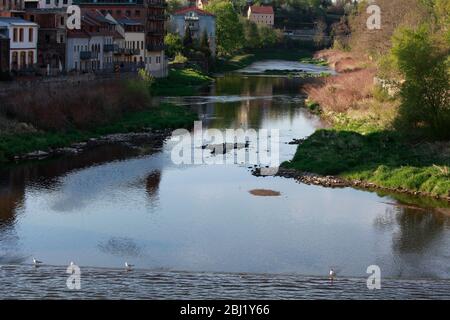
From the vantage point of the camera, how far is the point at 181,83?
79500mm

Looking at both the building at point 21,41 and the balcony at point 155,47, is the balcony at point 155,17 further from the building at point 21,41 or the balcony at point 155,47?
the building at point 21,41

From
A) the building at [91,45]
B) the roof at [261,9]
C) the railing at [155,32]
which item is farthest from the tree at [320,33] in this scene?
the building at [91,45]

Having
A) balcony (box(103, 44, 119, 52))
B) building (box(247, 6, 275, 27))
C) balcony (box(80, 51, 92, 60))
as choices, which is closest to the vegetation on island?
balcony (box(80, 51, 92, 60))

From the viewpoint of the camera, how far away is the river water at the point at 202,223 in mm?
25719

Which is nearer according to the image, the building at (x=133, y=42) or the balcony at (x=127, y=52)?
the balcony at (x=127, y=52)

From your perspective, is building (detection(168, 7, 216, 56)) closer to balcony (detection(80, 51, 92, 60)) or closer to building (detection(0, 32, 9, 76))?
balcony (detection(80, 51, 92, 60))

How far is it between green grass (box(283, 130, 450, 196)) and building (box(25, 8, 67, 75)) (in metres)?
19.6

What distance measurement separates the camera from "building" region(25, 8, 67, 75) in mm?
55938

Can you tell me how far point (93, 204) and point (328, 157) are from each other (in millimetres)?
12344

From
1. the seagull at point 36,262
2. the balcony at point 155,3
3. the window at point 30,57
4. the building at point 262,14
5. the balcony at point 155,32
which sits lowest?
the seagull at point 36,262

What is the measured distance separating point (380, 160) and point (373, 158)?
1.41 feet

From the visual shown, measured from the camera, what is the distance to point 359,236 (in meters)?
29.1

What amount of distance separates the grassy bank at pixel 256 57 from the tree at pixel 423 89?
59832 mm
